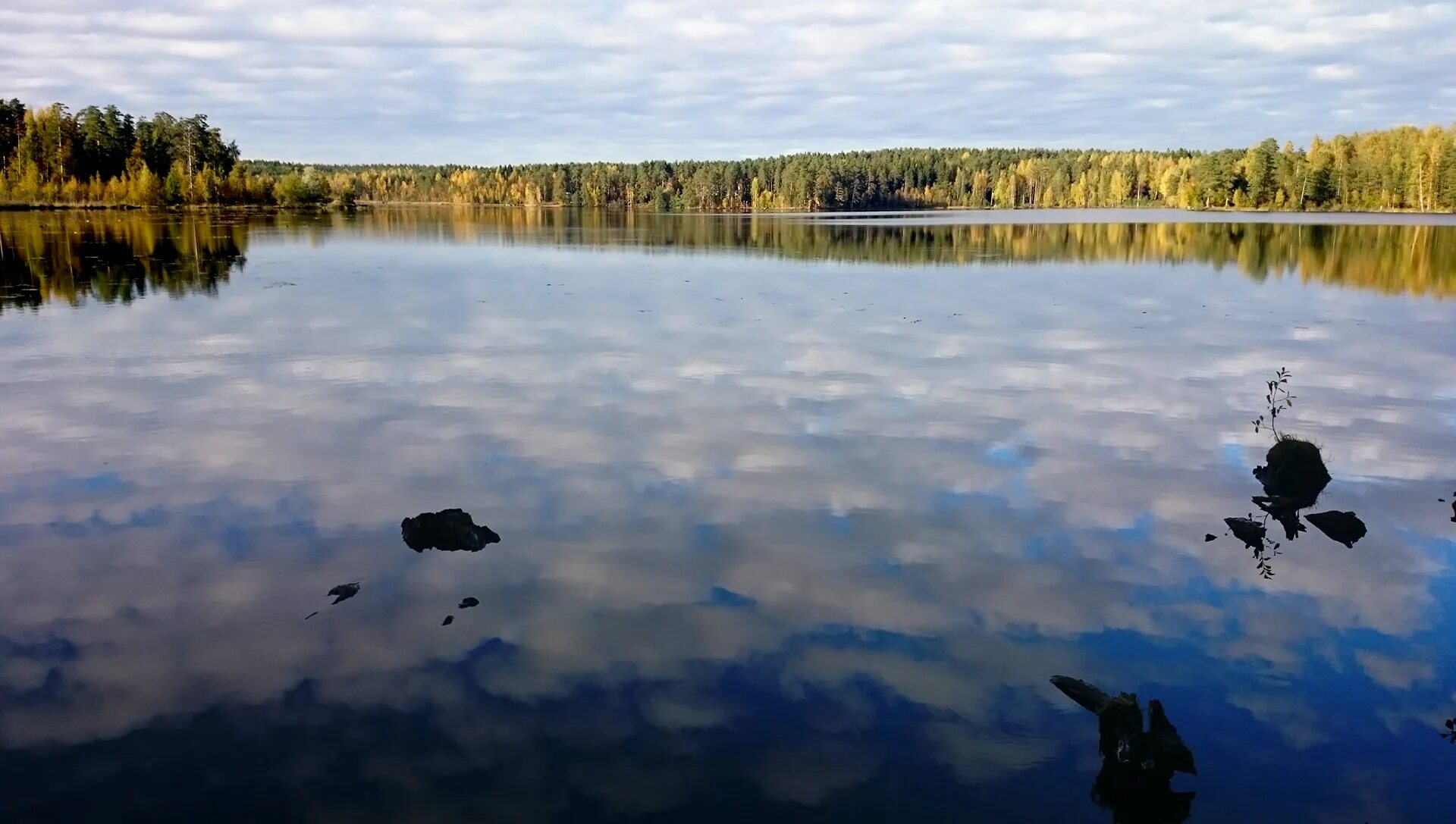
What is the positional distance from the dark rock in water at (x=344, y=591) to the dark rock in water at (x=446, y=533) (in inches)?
46.4

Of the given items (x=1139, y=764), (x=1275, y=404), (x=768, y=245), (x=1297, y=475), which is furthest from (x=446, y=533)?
(x=768, y=245)

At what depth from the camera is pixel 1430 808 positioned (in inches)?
282

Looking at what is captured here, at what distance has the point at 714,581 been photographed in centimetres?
1094

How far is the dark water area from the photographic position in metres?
7.51

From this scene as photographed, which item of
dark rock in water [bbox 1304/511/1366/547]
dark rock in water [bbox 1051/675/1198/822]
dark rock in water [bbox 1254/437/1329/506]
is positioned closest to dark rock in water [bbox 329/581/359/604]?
dark rock in water [bbox 1051/675/1198/822]

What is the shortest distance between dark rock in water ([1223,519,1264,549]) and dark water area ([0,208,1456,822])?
0.40 ft

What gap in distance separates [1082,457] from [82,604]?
547 inches

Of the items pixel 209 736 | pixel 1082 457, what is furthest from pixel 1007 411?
pixel 209 736

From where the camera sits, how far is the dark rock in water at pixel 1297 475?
1419cm

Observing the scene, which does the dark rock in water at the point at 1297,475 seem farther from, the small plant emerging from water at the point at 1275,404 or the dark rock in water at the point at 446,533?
the dark rock in water at the point at 446,533

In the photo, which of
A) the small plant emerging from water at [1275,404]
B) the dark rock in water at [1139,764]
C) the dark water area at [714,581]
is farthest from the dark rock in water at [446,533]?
the small plant emerging from water at [1275,404]

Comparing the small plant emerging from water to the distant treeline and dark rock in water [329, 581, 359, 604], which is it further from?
the distant treeline

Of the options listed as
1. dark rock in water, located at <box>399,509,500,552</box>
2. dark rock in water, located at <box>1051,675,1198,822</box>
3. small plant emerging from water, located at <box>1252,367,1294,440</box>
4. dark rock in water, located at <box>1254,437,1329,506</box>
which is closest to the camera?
dark rock in water, located at <box>1051,675,1198,822</box>

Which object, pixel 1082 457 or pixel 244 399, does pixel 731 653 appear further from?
pixel 244 399
